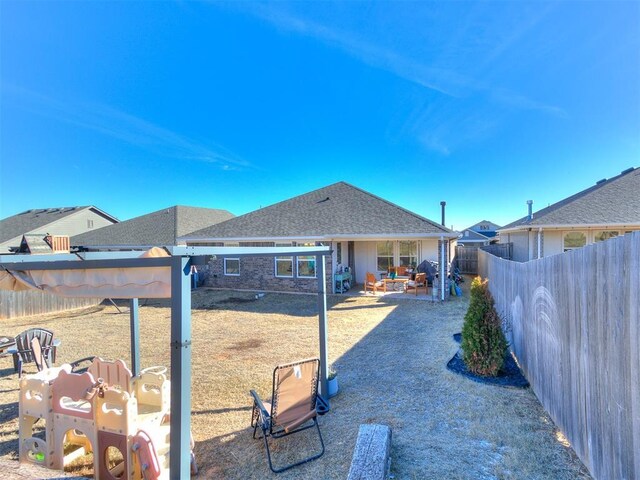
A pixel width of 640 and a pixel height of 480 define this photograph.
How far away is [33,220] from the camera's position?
26.0 m

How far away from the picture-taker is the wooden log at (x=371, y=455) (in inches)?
113

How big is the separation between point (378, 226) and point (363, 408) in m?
10.7

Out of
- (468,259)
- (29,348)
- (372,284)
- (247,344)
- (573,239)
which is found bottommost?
(247,344)

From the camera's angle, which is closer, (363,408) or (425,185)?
(363,408)

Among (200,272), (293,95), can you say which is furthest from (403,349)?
(200,272)

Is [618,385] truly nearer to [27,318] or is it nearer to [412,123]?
[412,123]

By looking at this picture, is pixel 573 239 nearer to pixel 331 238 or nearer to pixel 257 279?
pixel 331 238

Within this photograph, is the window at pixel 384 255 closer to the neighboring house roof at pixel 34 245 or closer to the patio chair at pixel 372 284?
the patio chair at pixel 372 284

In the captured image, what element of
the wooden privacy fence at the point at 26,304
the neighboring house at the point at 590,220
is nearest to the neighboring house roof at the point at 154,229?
the wooden privacy fence at the point at 26,304

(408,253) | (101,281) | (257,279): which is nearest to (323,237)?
(257,279)

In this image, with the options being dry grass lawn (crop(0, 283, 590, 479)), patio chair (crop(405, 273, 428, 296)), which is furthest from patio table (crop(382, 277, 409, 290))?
dry grass lawn (crop(0, 283, 590, 479))

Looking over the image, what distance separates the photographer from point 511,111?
1459 centimetres

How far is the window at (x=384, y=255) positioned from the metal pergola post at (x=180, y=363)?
615 inches

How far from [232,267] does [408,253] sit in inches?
389
